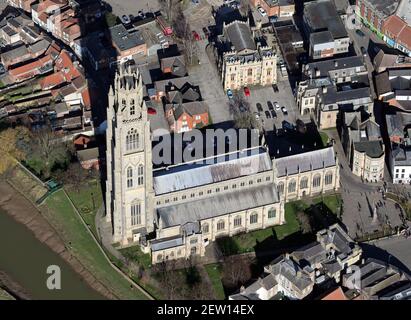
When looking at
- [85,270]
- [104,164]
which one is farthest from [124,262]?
[104,164]

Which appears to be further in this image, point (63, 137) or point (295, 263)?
point (63, 137)

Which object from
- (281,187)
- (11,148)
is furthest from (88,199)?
(281,187)

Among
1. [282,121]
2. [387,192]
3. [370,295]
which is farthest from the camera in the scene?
[282,121]

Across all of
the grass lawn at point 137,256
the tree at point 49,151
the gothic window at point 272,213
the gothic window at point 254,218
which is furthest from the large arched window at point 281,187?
the tree at point 49,151

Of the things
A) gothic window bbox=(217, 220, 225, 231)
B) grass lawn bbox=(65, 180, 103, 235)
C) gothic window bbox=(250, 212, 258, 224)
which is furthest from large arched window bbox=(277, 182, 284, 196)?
grass lawn bbox=(65, 180, 103, 235)

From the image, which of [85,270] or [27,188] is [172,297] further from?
[27,188]

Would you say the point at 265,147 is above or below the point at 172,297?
above

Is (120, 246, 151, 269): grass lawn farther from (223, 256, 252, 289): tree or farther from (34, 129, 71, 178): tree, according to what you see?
(34, 129, 71, 178): tree
